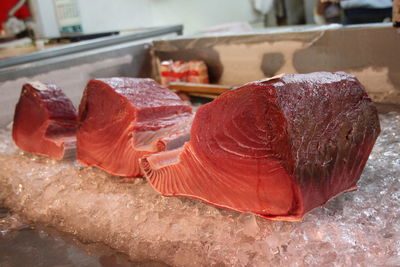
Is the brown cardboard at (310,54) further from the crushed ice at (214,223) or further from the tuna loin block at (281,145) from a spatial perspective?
the tuna loin block at (281,145)

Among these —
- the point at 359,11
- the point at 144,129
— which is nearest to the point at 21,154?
the point at 144,129

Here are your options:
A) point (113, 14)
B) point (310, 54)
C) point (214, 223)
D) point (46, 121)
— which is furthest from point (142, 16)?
point (214, 223)

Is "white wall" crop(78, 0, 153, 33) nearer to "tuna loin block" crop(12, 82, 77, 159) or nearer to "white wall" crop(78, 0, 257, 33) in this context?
"white wall" crop(78, 0, 257, 33)

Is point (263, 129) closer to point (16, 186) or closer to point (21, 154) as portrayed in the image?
point (16, 186)

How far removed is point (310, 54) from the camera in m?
3.37

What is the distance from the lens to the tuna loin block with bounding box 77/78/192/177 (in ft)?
7.70

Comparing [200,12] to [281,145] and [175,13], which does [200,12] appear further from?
[281,145]

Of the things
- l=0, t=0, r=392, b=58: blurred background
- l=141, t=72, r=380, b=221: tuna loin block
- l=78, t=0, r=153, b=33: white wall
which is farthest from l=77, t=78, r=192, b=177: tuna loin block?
l=78, t=0, r=153, b=33: white wall

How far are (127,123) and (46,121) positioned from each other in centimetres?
79

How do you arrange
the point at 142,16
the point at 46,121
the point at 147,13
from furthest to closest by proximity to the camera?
1. the point at 147,13
2. the point at 142,16
3. the point at 46,121

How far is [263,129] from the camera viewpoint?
1.61 metres

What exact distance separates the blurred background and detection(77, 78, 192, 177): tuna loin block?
2.62m

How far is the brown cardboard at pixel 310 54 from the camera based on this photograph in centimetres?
303

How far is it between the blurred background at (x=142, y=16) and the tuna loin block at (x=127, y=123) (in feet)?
8.60
